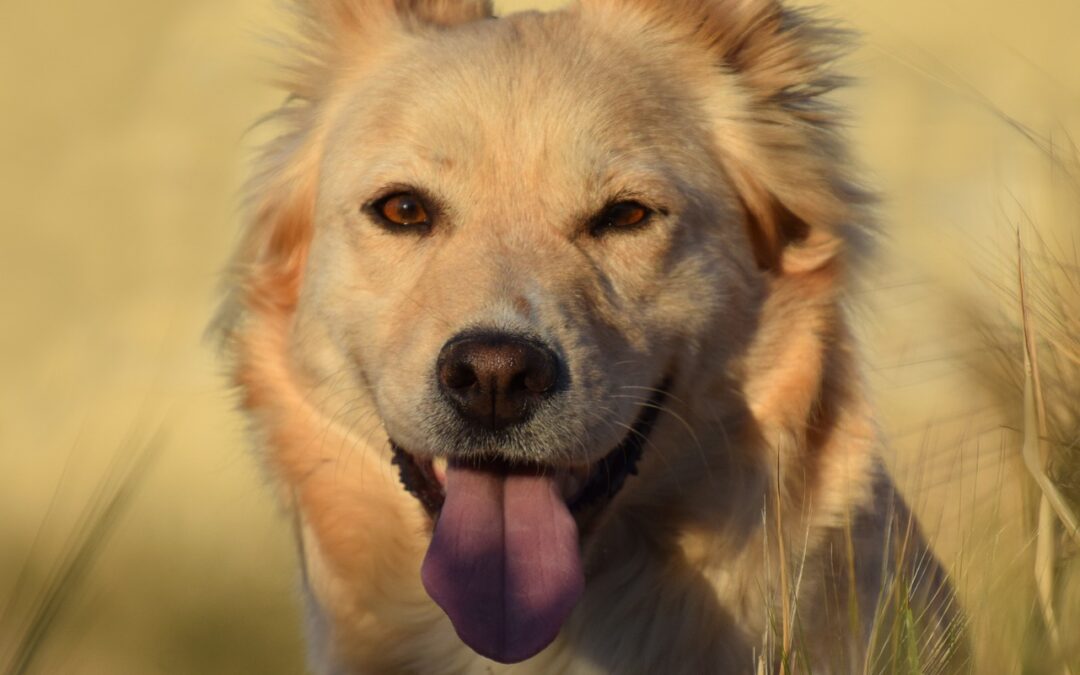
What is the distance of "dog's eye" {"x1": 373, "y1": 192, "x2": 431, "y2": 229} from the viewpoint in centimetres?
373

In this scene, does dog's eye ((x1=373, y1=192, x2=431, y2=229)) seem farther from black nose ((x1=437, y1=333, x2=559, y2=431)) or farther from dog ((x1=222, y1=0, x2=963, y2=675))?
black nose ((x1=437, y1=333, x2=559, y2=431))

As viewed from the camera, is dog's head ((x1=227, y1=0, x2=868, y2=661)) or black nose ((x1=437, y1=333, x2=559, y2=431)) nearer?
black nose ((x1=437, y1=333, x2=559, y2=431))

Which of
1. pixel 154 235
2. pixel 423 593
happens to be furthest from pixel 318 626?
pixel 154 235

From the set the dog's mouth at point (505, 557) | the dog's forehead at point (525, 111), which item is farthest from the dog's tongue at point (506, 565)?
the dog's forehead at point (525, 111)

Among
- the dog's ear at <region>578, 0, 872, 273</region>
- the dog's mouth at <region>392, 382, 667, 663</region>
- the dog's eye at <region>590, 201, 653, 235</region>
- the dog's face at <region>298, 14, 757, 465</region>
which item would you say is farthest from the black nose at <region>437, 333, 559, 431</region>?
the dog's ear at <region>578, 0, 872, 273</region>

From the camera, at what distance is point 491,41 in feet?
12.7

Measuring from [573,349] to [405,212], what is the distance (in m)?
0.74

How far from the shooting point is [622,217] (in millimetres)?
3668

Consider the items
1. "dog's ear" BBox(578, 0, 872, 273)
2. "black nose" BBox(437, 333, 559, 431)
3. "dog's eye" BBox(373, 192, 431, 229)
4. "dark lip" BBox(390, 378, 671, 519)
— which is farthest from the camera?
"dog's ear" BBox(578, 0, 872, 273)

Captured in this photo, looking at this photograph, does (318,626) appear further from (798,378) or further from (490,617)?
(798,378)

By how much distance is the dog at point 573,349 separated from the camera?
3340 millimetres

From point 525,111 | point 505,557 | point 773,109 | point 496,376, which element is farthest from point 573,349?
point 773,109

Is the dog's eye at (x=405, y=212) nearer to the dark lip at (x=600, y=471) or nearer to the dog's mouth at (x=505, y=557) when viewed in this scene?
the dark lip at (x=600, y=471)

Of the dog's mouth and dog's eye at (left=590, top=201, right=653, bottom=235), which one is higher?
dog's eye at (left=590, top=201, right=653, bottom=235)
